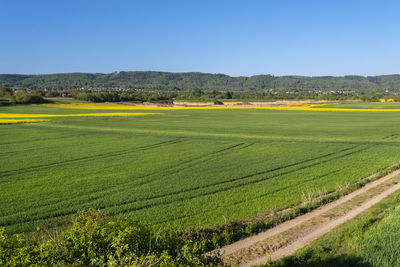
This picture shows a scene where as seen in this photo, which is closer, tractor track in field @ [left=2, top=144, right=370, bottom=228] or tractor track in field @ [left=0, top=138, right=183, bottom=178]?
tractor track in field @ [left=2, top=144, right=370, bottom=228]

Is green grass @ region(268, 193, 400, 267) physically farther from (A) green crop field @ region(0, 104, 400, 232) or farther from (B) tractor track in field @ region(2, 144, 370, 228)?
(B) tractor track in field @ region(2, 144, 370, 228)

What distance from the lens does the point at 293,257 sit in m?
10.9

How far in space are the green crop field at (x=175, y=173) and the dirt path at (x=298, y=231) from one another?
1575mm

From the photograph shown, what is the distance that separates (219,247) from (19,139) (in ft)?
115

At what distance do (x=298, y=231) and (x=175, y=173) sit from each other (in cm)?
1128

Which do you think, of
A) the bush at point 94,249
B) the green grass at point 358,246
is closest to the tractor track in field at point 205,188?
the bush at point 94,249

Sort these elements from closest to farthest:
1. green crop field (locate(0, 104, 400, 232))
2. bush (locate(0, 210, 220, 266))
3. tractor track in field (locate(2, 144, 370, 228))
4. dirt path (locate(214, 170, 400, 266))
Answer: bush (locate(0, 210, 220, 266))
dirt path (locate(214, 170, 400, 266))
green crop field (locate(0, 104, 400, 232))
tractor track in field (locate(2, 144, 370, 228))

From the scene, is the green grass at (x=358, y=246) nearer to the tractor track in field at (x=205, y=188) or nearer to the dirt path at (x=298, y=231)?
the dirt path at (x=298, y=231)

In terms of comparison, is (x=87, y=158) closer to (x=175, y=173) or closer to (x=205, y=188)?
(x=175, y=173)

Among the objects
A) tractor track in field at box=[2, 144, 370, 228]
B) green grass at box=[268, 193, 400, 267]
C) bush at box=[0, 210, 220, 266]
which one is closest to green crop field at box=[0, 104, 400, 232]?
tractor track in field at box=[2, 144, 370, 228]

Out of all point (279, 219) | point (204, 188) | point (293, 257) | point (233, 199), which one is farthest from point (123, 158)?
point (293, 257)

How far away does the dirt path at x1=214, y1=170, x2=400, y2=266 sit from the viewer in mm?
11305

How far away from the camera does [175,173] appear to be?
2302cm

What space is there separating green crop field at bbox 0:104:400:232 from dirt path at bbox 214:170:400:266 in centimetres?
158
